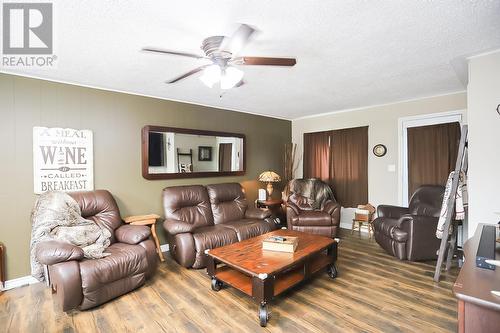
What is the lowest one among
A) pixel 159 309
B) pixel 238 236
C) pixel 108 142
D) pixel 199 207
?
pixel 159 309

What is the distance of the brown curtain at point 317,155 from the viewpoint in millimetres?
5160

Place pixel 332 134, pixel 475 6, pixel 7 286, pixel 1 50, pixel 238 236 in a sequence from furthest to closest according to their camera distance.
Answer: pixel 332 134, pixel 238 236, pixel 7 286, pixel 1 50, pixel 475 6

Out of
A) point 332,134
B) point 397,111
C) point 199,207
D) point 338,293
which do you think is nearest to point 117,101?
point 199,207

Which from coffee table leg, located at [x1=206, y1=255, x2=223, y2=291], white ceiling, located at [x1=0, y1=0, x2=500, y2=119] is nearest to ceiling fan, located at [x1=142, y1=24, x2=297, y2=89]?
white ceiling, located at [x1=0, y1=0, x2=500, y2=119]

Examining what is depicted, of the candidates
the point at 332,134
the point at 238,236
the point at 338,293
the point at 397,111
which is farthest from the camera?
the point at 332,134

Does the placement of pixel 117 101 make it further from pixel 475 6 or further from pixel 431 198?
pixel 431 198

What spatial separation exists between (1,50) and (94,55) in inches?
30.3

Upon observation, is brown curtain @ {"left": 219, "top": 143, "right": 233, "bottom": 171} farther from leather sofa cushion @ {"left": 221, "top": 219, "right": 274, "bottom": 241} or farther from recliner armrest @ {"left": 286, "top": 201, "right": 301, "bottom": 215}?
recliner armrest @ {"left": 286, "top": 201, "right": 301, "bottom": 215}

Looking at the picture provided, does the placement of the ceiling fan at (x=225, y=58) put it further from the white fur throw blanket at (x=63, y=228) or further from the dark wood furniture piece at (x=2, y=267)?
the dark wood furniture piece at (x=2, y=267)

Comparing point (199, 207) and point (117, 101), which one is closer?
point (117, 101)

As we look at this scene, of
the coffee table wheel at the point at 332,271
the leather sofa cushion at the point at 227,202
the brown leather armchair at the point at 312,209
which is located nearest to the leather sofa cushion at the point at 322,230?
the brown leather armchair at the point at 312,209

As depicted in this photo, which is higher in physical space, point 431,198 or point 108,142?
point 108,142

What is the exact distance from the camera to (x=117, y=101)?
3395mm

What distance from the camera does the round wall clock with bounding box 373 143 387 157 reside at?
438 cm
